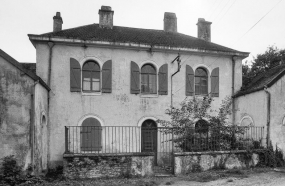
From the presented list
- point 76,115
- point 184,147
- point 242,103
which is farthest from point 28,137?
point 242,103

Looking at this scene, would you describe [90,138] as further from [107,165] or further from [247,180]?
[247,180]

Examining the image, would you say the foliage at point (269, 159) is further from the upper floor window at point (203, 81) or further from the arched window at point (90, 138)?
the arched window at point (90, 138)

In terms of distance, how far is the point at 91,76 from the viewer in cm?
1362

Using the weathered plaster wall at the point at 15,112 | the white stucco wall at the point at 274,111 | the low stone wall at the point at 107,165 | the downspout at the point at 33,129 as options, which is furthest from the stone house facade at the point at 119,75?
the weathered plaster wall at the point at 15,112

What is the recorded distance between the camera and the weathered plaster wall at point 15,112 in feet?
31.1

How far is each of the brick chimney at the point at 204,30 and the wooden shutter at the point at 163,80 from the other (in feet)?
15.9

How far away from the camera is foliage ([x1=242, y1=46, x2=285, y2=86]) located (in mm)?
25106

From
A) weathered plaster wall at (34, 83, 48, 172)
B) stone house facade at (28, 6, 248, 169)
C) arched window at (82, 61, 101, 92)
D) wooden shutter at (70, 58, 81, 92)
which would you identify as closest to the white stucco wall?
stone house facade at (28, 6, 248, 169)

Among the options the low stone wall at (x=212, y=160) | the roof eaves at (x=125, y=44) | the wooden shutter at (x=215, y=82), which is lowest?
the low stone wall at (x=212, y=160)

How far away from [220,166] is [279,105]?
4368 mm

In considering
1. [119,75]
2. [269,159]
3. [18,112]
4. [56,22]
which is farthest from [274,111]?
[56,22]

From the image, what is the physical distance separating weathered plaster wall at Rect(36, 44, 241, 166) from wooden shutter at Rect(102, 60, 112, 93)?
197mm

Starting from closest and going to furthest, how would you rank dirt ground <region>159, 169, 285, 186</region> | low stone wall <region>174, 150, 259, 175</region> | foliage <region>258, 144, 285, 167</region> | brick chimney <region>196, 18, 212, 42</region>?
dirt ground <region>159, 169, 285, 186</region>
low stone wall <region>174, 150, 259, 175</region>
foliage <region>258, 144, 285, 167</region>
brick chimney <region>196, 18, 212, 42</region>

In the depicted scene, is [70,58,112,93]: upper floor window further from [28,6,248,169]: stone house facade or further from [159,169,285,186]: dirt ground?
[159,169,285,186]: dirt ground
